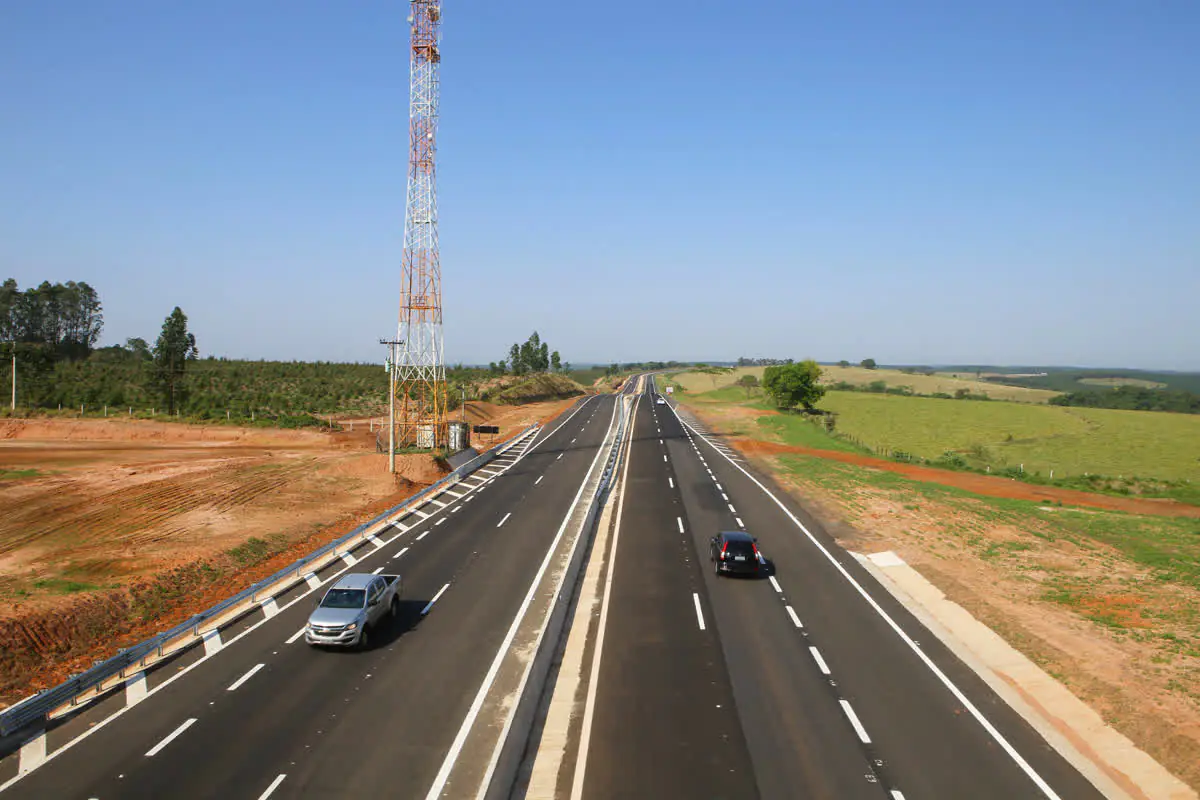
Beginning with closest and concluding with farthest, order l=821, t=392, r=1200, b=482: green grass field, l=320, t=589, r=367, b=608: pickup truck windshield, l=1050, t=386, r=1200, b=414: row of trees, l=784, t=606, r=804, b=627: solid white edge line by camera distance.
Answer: l=320, t=589, r=367, b=608: pickup truck windshield, l=784, t=606, r=804, b=627: solid white edge line, l=821, t=392, r=1200, b=482: green grass field, l=1050, t=386, r=1200, b=414: row of trees

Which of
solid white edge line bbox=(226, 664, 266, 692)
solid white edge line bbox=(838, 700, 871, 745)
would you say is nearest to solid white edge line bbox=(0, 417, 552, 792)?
solid white edge line bbox=(226, 664, 266, 692)

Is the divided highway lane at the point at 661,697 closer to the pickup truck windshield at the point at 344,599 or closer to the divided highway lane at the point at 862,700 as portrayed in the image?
the divided highway lane at the point at 862,700

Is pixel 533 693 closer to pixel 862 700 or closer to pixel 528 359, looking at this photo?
pixel 862 700

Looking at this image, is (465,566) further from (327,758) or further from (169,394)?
(169,394)

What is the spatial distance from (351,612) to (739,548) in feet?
46.5

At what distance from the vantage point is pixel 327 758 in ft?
46.3

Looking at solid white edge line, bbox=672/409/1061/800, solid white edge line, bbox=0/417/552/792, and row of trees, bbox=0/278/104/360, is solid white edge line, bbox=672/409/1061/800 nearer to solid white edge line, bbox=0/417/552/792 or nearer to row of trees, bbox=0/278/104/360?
solid white edge line, bbox=0/417/552/792

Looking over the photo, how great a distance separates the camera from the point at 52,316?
4887 inches

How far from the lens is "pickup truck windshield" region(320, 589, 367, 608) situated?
2033 centimetres

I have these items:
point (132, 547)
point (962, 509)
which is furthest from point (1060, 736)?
point (132, 547)

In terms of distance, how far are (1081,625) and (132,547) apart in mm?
36205

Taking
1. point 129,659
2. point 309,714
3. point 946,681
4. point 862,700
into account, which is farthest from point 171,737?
point 946,681

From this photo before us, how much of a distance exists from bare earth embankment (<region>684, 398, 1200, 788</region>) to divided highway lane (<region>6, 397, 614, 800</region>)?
1577 centimetres

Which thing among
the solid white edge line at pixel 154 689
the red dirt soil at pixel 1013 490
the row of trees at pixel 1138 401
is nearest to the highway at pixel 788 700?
the solid white edge line at pixel 154 689
